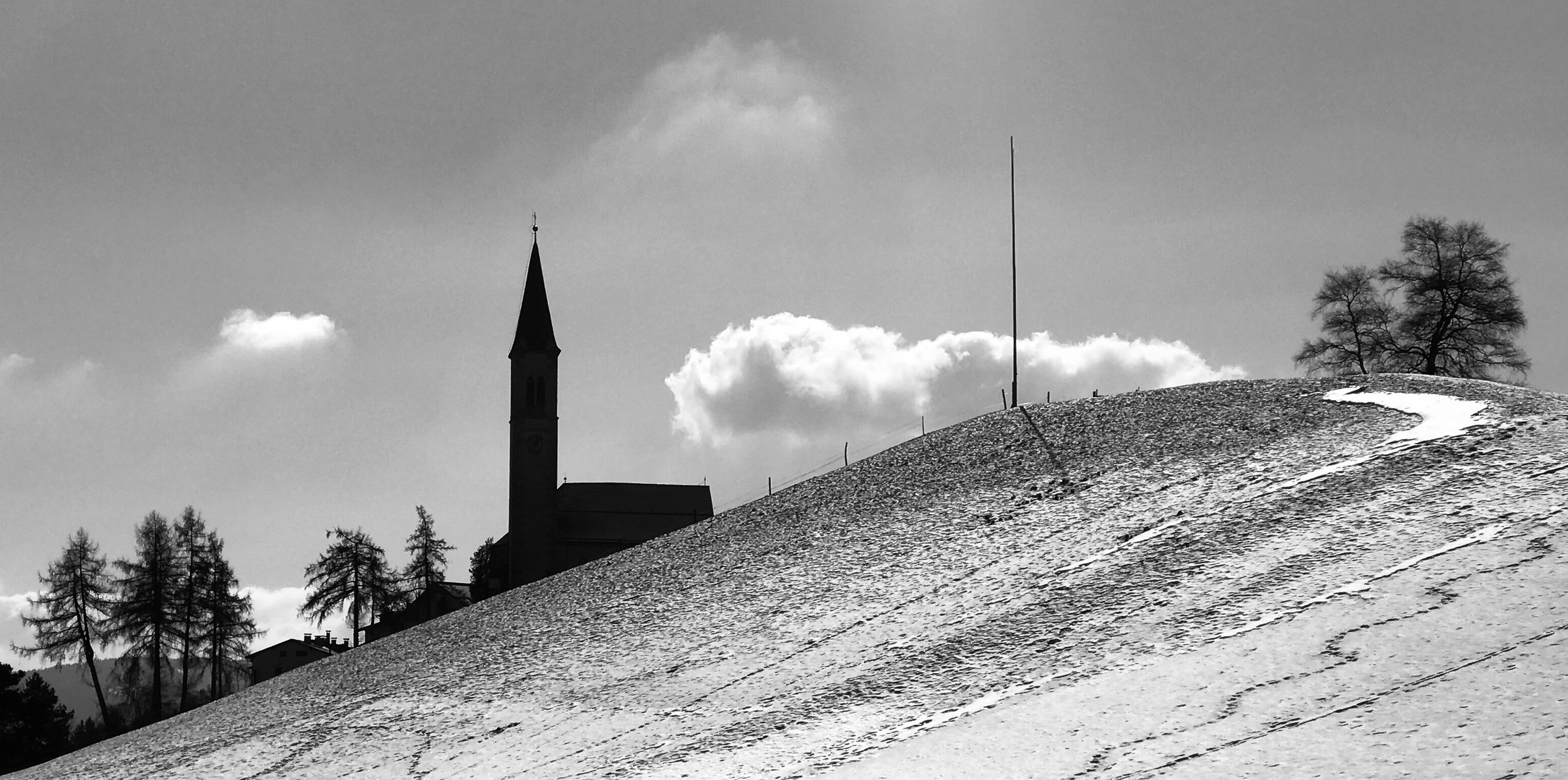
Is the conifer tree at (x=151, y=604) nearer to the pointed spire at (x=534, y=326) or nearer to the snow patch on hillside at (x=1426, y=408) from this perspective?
the pointed spire at (x=534, y=326)

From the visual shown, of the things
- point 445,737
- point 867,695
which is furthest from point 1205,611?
point 445,737

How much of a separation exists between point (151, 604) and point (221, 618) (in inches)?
120

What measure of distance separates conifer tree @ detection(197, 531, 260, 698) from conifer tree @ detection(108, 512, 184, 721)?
1.31 meters

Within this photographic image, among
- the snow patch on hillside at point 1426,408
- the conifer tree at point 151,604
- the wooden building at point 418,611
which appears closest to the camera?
the snow patch on hillside at point 1426,408

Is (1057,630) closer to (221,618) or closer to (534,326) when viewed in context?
(221,618)

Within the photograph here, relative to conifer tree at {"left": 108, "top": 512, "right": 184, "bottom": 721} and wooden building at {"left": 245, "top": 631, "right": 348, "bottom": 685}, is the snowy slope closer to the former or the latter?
conifer tree at {"left": 108, "top": 512, "right": 184, "bottom": 721}

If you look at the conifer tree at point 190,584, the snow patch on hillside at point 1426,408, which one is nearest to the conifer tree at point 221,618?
the conifer tree at point 190,584

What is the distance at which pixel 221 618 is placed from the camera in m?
52.3

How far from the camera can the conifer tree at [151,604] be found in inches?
1954

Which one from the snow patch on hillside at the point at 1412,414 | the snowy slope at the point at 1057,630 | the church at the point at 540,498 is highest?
the church at the point at 540,498

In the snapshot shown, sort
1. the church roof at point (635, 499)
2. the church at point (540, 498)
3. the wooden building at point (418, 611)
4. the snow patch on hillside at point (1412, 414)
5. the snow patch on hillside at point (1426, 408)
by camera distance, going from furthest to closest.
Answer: the church roof at point (635, 499) → the church at point (540, 498) → the wooden building at point (418, 611) → the snow patch on hillside at point (1426, 408) → the snow patch on hillside at point (1412, 414)

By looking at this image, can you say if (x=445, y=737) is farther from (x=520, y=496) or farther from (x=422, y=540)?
(x=520, y=496)

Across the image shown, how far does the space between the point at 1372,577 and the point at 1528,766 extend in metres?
6.37

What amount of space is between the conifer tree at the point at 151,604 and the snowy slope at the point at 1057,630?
20.4 m
